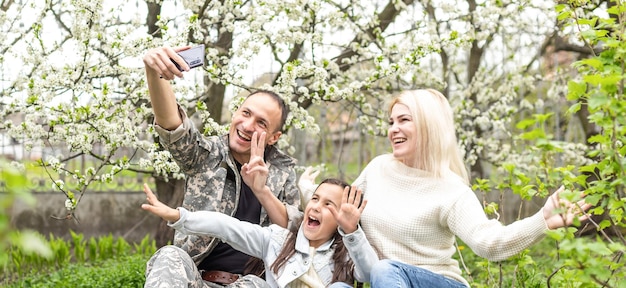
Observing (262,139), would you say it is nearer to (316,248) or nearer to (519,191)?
(316,248)

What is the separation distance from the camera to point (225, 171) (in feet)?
11.2

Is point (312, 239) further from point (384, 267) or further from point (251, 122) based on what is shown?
point (251, 122)

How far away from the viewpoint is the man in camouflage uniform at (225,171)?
3113mm

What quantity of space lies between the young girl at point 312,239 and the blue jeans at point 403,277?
0.32ft

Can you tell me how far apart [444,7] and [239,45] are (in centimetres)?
204

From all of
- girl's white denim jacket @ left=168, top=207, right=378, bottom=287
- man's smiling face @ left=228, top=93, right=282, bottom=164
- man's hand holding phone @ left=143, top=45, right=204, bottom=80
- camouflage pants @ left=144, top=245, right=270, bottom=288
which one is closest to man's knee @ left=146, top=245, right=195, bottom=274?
camouflage pants @ left=144, top=245, right=270, bottom=288

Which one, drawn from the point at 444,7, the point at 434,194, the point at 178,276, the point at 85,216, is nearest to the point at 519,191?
the point at 434,194

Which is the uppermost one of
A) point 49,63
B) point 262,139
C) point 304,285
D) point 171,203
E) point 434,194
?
point 49,63

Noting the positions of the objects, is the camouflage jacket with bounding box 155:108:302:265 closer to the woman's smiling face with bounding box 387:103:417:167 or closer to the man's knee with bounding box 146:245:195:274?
the man's knee with bounding box 146:245:195:274

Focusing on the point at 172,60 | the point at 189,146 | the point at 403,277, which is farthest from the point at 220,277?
the point at 172,60

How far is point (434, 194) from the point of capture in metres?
3.19

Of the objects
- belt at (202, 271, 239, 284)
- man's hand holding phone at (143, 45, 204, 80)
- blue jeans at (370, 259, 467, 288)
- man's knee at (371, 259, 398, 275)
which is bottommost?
belt at (202, 271, 239, 284)

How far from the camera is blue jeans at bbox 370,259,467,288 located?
9.27 feet

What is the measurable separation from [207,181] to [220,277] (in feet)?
1.37
